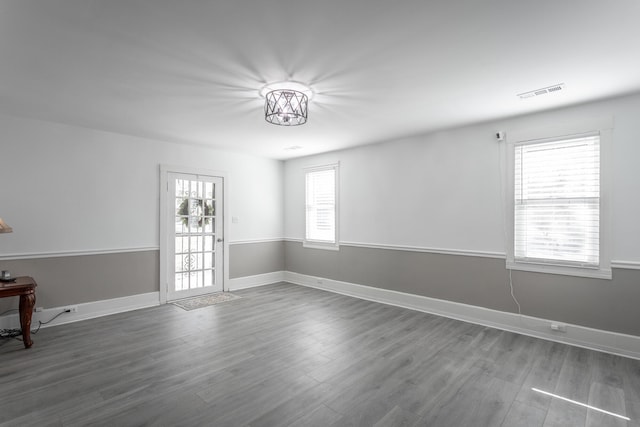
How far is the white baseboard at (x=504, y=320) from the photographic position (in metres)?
3.20

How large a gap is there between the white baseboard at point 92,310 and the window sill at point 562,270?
16.4ft

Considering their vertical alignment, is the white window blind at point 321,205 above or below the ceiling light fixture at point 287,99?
below

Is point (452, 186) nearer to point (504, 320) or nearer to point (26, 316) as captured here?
point (504, 320)

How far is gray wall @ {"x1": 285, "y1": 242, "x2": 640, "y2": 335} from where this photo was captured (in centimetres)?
323

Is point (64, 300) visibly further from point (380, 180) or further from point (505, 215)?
point (505, 215)

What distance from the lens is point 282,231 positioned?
687 cm

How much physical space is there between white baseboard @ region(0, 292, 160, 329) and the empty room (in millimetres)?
30

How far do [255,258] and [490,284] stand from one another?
13.4ft

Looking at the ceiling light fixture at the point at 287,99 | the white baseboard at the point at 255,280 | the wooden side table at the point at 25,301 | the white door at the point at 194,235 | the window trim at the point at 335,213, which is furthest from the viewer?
the white baseboard at the point at 255,280

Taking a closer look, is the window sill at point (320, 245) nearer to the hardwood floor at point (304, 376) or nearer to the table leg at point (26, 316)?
the hardwood floor at point (304, 376)

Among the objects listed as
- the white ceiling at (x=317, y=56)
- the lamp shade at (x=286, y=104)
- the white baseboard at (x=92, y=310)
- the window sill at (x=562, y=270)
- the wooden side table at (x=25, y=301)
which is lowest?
the white baseboard at (x=92, y=310)

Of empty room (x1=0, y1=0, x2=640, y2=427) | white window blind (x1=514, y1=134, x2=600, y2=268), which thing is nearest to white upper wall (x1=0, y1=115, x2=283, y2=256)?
empty room (x1=0, y1=0, x2=640, y2=427)

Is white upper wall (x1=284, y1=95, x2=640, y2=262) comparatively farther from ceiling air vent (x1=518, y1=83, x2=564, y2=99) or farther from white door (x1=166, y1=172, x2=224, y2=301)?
white door (x1=166, y1=172, x2=224, y2=301)

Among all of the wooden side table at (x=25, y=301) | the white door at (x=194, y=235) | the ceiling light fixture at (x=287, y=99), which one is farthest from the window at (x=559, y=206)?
the wooden side table at (x=25, y=301)
